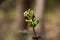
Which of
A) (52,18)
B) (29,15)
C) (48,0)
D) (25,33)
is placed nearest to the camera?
(29,15)

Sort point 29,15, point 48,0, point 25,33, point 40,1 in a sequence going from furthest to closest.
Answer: point 48,0
point 40,1
point 25,33
point 29,15

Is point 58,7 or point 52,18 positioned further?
point 58,7

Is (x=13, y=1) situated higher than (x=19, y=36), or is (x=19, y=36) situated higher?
(x=13, y=1)

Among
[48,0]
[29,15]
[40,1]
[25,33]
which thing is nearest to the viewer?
[29,15]

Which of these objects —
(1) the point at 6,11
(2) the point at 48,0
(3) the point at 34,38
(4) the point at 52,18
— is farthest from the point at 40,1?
(3) the point at 34,38

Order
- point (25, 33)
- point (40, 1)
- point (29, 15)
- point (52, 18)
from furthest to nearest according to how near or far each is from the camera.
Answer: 1. point (52, 18)
2. point (40, 1)
3. point (25, 33)
4. point (29, 15)

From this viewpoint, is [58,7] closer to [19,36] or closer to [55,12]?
[55,12]

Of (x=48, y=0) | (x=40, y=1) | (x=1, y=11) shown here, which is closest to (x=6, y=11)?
(x=1, y=11)

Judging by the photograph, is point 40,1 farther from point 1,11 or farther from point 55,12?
point 1,11

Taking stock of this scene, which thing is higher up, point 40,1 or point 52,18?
point 40,1
